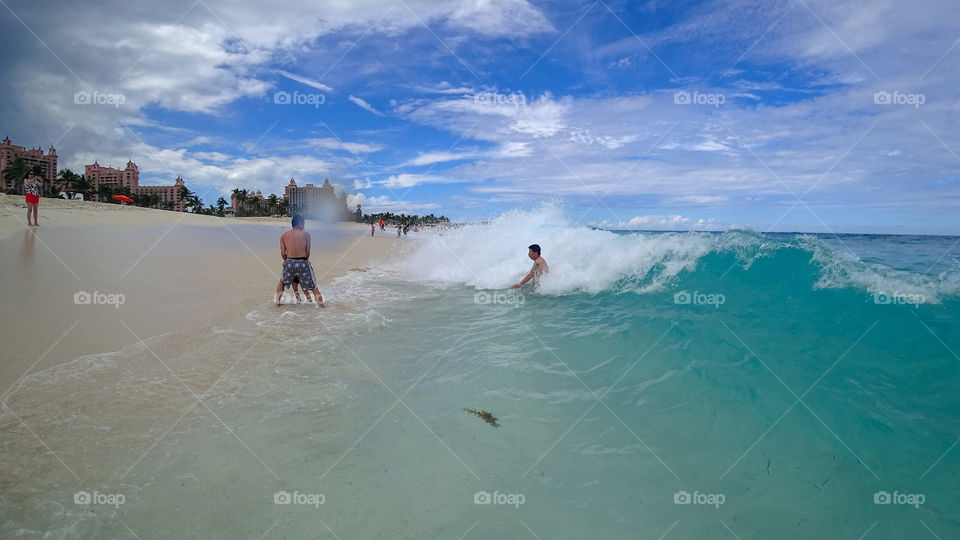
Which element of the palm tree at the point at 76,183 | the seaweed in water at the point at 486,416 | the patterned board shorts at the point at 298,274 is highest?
the palm tree at the point at 76,183

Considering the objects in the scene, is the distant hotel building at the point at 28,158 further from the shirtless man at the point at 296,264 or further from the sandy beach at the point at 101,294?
the shirtless man at the point at 296,264

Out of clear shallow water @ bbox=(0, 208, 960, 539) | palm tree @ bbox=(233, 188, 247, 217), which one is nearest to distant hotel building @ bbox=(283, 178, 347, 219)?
palm tree @ bbox=(233, 188, 247, 217)

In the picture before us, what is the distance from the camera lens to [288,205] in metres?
104

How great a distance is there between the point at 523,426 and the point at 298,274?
7472 mm

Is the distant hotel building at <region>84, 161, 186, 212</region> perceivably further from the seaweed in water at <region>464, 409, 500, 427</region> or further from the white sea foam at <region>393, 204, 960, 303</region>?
the seaweed in water at <region>464, 409, 500, 427</region>

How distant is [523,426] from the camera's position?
191 inches

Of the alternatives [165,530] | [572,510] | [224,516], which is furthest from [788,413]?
[165,530]

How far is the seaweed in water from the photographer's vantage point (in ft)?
16.0

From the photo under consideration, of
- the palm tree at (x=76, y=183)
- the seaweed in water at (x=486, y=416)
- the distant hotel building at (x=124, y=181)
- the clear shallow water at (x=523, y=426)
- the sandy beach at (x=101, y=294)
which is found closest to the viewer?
the clear shallow water at (x=523, y=426)

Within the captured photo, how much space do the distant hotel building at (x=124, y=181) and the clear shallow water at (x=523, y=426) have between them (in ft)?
299

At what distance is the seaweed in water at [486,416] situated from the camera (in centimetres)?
487

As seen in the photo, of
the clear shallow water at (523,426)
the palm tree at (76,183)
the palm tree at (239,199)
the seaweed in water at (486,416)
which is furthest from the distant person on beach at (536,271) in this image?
the palm tree at (239,199)

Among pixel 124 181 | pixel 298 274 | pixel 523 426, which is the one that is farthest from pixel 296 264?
pixel 124 181

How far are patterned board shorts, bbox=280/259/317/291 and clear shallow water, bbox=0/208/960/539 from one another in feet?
4.85
